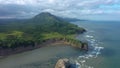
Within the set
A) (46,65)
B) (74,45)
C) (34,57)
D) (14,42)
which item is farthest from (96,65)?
(14,42)

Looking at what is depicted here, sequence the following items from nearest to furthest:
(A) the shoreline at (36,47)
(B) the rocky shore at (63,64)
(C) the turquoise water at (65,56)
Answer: (B) the rocky shore at (63,64) → (C) the turquoise water at (65,56) → (A) the shoreline at (36,47)

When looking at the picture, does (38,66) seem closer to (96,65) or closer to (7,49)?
(96,65)

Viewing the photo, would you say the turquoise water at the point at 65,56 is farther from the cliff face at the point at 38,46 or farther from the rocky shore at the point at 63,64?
the cliff face at the point at 38,46

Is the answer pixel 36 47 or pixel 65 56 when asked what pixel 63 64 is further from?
pixel 36 47

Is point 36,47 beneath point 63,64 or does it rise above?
beneath

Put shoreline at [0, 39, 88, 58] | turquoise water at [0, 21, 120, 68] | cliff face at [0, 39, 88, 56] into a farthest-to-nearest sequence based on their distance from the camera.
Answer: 1. cliff face at [0, 39, 88, 56]
2. shoreline at [0, 39, 88, 58]
3. turquoise water at [0, 21, 120, 68]

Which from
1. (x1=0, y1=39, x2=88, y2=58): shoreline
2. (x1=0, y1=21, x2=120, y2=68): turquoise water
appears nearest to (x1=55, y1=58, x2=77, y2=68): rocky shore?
(x1=0, y1=21, x2=120, y2=68): turquoise water

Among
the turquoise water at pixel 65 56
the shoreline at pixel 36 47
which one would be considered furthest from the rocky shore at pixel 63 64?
the shoreline at pixel 36 47

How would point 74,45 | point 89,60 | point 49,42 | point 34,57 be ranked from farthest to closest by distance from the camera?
point 49,42 < point 74,45 < point 34,57 < point 89,60

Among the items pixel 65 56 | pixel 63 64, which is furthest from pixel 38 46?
pixel 63 64

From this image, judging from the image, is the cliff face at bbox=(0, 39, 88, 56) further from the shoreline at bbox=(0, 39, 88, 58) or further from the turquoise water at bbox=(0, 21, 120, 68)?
the turquoise water at bbox=(0, 21, 120, 68)

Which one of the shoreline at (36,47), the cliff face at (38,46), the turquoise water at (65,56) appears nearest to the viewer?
the turquoise water at (65,56)
